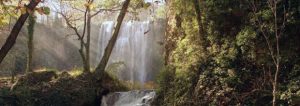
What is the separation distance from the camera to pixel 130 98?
1673 cm

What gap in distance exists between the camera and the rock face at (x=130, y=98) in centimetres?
1582

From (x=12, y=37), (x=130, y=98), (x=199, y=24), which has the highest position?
(x=12, y=37)

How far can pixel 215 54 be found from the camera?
39.0 ft

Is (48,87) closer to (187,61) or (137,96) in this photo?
(137,96)

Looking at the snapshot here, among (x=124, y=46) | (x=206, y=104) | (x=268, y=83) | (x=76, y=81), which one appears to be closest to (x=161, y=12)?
(x=76, y=81)

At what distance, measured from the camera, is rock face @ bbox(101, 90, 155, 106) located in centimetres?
1582

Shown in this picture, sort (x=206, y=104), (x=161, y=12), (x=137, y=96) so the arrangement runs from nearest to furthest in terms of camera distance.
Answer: (x=206, y=104), (x=137, y=96), (x=161, y=12)

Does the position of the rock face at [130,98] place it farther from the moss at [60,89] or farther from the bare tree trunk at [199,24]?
the bare tree trunk at [199,24]

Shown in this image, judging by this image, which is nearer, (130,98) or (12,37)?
(12,37)

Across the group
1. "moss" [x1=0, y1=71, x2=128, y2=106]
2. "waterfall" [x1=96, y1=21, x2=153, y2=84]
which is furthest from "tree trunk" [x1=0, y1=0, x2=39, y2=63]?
"waterfall" [x1=96, y1=21, x2=153, y2=84]

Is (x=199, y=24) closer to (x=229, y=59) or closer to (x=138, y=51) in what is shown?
(x=229, y=59)

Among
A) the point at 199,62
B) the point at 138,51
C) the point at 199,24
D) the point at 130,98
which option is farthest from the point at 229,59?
the point at 138,51

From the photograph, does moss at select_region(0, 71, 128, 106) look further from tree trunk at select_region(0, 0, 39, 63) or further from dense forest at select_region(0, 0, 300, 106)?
tree trunk at select_region(0, 0, 39, 63)

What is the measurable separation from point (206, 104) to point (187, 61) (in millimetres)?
1838
